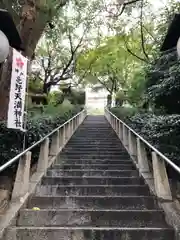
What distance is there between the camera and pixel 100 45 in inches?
800

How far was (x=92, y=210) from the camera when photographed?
4.34 meters

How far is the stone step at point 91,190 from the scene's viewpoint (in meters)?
5.34

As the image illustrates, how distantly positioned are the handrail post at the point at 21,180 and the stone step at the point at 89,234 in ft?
2.80

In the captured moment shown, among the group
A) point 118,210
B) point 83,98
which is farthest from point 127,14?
point 83,98

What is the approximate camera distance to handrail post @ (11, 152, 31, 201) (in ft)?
14.9

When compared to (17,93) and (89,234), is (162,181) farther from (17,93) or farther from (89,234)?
(17,93)

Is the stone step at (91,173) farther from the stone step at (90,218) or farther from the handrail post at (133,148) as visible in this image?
the stone step at (90,218)

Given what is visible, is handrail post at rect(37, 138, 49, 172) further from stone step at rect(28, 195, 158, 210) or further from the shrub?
the shrub

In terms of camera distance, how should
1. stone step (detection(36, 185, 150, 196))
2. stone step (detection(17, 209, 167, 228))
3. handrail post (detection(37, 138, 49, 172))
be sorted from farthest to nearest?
handrail post (detection(37, 138, 49, 172)), stone step (detection(36, 185, 150, 196)), stone step (detection(17, 209, 167, 228))

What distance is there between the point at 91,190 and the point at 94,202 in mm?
553

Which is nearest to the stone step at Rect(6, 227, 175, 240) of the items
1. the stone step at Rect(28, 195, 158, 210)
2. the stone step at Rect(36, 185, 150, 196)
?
the stone step at Rect(28, 195, 158, 210)

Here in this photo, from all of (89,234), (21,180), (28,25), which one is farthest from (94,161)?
(28,25)

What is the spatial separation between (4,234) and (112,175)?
10.5 ft

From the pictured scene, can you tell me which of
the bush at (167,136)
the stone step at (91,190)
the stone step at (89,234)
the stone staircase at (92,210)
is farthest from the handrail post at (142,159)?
the stone step at (89,234)
